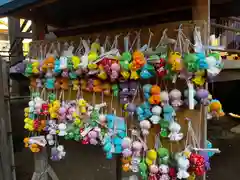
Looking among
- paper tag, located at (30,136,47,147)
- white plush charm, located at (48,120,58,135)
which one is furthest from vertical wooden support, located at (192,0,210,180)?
paper tag, located at (30,136,47,147)

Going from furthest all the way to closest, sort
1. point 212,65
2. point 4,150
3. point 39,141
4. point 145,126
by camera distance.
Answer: point 4,150 < point 39,141 < point 145,126 < point 212,65

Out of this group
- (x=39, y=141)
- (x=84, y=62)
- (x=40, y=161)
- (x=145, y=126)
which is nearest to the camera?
(x=145, y=126)

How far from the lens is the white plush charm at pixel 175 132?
2.68ft

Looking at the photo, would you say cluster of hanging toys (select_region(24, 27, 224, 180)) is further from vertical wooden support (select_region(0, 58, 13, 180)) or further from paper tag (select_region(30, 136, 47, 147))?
vertical wooden support (select_region(0, 58, 13, 180))

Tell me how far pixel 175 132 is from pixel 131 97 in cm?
21

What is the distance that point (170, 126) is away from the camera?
826 millimetres

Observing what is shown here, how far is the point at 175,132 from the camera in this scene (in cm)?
82

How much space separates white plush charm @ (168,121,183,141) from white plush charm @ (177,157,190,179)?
0.07m

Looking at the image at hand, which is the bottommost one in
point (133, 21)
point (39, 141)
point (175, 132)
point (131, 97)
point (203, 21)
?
point (39, 141)

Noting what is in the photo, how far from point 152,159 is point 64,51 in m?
0.61

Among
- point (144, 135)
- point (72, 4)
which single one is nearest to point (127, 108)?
point (144, 135)

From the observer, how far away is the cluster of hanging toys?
782 millimetres

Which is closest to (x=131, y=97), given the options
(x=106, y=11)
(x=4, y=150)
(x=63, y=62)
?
(x=63, y=62)

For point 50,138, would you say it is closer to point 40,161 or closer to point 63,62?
point 40,161
